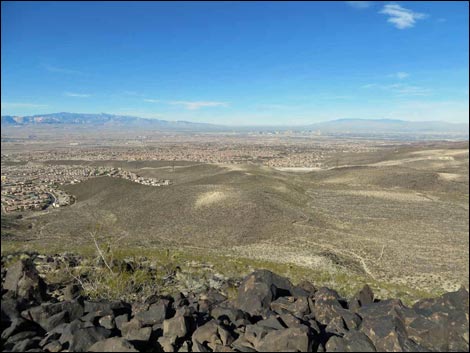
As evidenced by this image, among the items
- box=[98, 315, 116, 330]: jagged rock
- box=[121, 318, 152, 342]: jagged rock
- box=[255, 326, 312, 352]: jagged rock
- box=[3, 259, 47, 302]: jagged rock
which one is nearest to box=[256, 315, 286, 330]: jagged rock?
box=[255, 326, 312, 352]: jagged rock

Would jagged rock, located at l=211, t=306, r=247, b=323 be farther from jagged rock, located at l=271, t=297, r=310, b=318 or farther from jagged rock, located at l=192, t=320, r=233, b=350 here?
jagged rock, located at l=271, t=297, r=310, b=318

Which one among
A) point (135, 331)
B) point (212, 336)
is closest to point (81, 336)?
point (135, 331)

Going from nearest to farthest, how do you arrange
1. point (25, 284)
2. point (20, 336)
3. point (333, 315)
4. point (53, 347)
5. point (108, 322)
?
point (53, 347)
point (20, 336)
point (108, 322)
point (333, 315)
point (25, 284)

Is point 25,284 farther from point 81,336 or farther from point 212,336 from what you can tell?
point 212,336

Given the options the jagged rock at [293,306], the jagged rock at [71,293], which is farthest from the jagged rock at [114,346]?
the jagged rock at [71,293]

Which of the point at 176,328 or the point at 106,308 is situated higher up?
the point at 176,328
